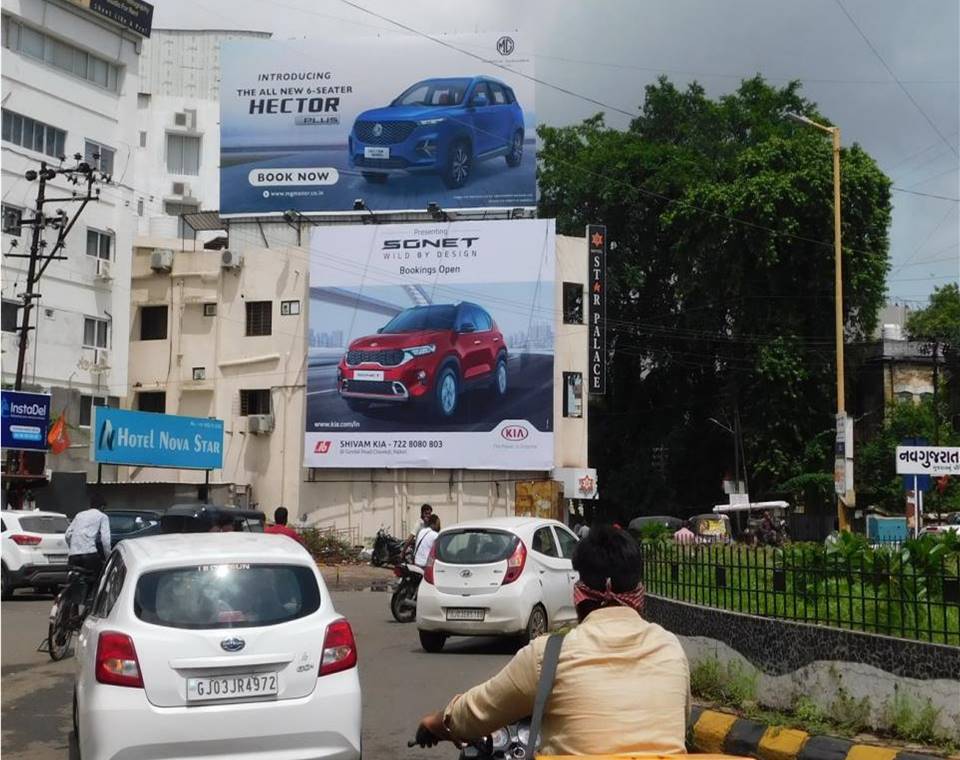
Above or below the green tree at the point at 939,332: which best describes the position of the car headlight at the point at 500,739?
below

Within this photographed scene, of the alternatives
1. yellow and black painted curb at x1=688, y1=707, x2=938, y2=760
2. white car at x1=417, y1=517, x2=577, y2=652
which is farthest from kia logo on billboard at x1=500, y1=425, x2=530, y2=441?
yellow and black painted curb at x1=688, y1=707, x2=938, y2=760

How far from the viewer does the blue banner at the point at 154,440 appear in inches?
1339

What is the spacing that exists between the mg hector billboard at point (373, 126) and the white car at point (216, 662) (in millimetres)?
34869

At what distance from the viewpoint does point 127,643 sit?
280 inches

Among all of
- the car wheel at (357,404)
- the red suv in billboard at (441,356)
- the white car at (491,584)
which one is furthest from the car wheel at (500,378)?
the white car at (491,584)

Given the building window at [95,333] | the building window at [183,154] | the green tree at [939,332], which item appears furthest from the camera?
the building window at [183,154]

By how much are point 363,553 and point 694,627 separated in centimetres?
2790

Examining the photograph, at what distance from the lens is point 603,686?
3.71 m

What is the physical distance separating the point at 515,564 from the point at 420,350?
2575cm

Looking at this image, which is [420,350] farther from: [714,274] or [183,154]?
[183,154]

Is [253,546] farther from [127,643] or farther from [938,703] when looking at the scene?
[938,703]

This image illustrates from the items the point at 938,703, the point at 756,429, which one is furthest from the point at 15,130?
the point at 938,703

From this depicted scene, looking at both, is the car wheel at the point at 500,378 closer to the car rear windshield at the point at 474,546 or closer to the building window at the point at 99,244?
the building window at the point at 99,244

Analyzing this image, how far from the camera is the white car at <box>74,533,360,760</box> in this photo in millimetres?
6980
